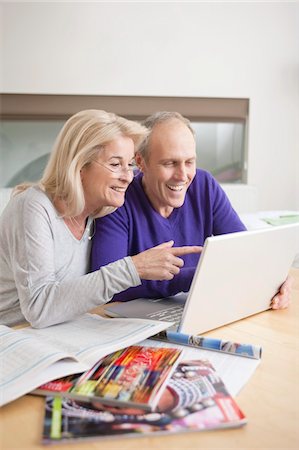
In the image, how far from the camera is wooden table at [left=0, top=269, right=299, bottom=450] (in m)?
0.69

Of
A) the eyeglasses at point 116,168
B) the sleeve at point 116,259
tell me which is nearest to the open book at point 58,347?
the sleeve at point 116,259

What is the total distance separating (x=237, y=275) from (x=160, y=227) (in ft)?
1.71

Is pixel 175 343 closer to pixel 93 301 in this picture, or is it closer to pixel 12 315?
pixel 93 301

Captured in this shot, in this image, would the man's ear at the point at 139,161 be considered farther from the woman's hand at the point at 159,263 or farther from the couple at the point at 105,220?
the woman's hand at the point at 159,263

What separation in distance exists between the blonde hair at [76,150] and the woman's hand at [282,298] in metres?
0.52

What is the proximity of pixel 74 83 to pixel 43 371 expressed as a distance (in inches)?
115

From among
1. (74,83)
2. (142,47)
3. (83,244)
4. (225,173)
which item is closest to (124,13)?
(142,47)

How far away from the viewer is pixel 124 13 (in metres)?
3.51

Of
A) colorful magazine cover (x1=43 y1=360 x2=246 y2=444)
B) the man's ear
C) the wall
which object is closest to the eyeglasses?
the man's ear

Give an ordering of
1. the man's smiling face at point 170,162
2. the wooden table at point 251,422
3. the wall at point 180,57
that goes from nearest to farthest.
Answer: the wooden table at point 251,422 < the man's smiling face at point 170,162 < the wall at point 180,57

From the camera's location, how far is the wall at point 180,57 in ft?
11.3

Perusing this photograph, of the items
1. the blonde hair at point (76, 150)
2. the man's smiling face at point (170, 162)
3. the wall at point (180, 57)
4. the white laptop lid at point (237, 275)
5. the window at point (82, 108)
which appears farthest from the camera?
the window at point (82, 108)

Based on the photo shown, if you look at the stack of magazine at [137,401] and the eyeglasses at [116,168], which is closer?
the stack of magazine at [137,401]

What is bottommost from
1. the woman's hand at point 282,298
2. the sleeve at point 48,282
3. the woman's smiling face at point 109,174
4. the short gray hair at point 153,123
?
the woman's hand at point 282,298
